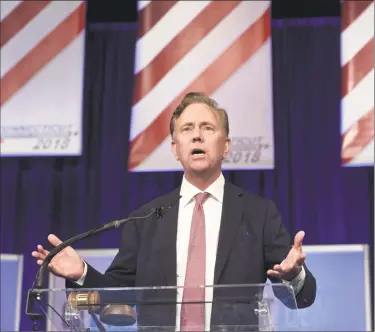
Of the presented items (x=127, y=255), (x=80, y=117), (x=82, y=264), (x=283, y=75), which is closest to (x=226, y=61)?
(x=283, y=75)

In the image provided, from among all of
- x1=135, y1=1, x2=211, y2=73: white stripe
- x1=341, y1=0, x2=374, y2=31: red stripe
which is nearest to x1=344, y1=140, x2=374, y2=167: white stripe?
x1=341, y1=0, x2=374, y2=31: red stripe

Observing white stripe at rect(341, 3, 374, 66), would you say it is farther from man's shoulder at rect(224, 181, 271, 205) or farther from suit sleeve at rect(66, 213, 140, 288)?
suit sleeve at rect(66, 213, 140, 288)

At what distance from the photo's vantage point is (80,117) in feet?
11.3

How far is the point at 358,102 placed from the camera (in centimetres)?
332

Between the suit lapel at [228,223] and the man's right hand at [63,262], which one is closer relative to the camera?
the man's right hand at [63,262]

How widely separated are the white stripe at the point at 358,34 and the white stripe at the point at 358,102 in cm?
14

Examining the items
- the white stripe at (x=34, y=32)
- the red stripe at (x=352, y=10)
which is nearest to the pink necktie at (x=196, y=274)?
the red stripe at (x=352, y=10)

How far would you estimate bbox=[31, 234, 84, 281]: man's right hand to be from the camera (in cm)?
167

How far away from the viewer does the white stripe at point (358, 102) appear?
330cm

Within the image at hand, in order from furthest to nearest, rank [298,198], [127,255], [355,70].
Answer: [298,198], [355,70], [127,255]

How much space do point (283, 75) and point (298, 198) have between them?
0.67 m

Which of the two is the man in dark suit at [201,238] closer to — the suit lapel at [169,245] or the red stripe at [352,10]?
the suit lapel at [169,245]

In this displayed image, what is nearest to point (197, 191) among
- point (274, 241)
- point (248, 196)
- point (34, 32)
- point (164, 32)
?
point (248, 196)

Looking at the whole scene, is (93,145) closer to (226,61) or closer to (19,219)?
(19,219)
